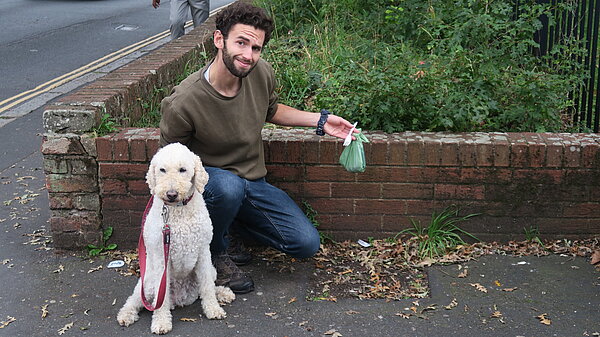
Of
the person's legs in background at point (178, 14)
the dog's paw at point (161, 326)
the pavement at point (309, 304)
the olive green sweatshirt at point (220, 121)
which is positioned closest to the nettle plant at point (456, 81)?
the olive green sweatshirt at point (220, 121)

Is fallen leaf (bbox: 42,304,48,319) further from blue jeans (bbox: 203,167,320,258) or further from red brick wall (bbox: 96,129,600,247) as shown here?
blue jeans (bbox: 203,167,320,258)

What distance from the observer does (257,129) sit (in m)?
4.18

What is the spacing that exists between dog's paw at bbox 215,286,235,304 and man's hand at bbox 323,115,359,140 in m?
1.09

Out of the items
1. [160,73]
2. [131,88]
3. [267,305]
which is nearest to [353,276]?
[267,305]

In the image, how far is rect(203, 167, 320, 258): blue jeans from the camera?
4.05 metres

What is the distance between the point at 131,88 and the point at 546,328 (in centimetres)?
324

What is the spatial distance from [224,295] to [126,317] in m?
0.54

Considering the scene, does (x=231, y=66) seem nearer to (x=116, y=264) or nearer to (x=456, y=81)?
(x=116, y=264)

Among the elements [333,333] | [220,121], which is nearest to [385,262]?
[333,333]

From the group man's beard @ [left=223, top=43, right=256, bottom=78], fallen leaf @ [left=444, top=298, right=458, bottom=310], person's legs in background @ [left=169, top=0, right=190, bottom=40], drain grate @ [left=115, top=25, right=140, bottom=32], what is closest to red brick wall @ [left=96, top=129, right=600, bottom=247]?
man's beard @ [left=223, top=43, right=256, bottom=78]

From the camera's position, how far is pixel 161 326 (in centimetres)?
367

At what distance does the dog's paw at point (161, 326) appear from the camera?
3662 mm

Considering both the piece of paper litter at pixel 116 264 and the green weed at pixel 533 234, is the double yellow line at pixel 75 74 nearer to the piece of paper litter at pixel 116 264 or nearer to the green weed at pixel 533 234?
the piece of paper litter at pixel 116 264

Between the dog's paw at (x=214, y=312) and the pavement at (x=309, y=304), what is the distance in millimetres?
27
